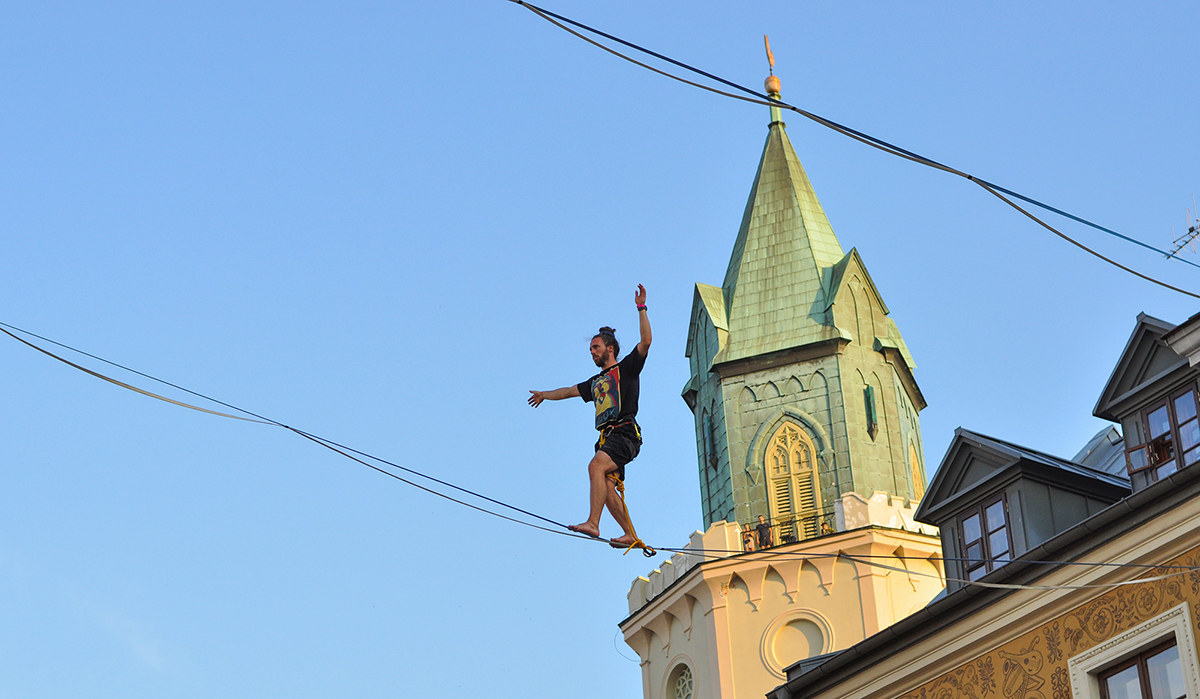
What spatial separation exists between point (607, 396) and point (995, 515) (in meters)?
7.74

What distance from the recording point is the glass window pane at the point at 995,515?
22406 mm

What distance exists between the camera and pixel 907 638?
2178 cm

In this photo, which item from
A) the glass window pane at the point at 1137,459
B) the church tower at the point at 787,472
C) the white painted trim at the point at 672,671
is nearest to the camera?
the glass window pane at the point at 1137,459

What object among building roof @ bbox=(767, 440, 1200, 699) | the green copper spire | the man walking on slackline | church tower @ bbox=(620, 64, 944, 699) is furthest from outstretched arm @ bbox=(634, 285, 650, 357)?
the green copper spire

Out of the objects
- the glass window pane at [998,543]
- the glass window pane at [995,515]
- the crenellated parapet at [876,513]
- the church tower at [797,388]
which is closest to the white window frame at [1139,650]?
the glass window pane at [998,543]

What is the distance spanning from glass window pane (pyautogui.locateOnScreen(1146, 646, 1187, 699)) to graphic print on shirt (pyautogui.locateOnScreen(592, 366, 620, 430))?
20.8 ft

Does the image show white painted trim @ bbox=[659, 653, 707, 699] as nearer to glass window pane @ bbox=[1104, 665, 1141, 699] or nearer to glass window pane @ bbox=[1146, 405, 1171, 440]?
glass window pane @ bbox=[1146, 405, 1171, 440]

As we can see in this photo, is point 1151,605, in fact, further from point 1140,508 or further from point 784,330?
point 784,330

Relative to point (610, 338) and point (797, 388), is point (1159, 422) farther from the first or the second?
point (797, 388)

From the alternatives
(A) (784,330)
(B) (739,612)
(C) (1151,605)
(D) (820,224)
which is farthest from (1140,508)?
(D) (820,224)

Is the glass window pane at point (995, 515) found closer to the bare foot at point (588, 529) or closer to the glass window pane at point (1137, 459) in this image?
the glass window pane at point (1137, 459)

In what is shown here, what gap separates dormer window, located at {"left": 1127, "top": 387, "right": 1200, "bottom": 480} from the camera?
66.0 feet

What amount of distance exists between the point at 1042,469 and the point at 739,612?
1388cm

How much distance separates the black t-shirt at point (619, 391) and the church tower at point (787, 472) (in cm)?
1695
